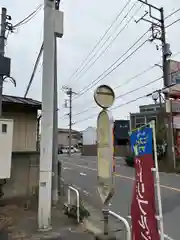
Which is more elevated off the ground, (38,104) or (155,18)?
(155,18)

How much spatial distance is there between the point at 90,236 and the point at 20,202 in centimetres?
385

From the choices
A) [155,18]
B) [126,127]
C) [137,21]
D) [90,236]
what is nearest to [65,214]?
[90,236]

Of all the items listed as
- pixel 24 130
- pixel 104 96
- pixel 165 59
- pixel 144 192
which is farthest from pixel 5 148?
pixel 165 59

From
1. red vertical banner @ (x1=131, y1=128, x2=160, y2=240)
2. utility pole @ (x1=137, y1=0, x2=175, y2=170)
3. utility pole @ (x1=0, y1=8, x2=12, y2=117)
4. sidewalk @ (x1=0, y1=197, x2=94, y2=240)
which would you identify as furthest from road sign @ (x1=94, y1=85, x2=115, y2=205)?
utility pole @ (x1=137, y1=0, x2=175, y2=170)

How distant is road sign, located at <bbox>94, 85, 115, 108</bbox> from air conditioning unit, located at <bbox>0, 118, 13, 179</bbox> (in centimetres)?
397

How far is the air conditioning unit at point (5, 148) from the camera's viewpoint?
24.5 ft

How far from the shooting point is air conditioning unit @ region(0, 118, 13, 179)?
7.46 metres

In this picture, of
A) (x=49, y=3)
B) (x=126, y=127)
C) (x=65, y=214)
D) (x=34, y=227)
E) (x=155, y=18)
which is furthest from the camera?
(x=126, y=127)

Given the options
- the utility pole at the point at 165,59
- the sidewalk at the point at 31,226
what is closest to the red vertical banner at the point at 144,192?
the sidewalk at the point at 31,226

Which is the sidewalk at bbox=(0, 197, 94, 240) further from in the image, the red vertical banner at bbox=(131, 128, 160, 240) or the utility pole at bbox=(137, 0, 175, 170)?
the utility pole at bbox=(137, 0, 175, 170)

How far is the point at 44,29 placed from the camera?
707 centimetres

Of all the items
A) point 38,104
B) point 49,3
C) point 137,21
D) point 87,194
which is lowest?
point 87,194

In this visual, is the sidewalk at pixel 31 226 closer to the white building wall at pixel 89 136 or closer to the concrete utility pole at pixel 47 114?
the concrete utility pole at pixel 47 114

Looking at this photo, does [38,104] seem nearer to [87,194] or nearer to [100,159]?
[87,194]
